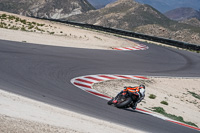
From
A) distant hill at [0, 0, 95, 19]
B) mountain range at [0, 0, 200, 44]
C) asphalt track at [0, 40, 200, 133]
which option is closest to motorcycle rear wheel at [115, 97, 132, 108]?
asphalt track at [0, 40, 200, 133]

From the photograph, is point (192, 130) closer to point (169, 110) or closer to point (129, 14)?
point (169, 110)

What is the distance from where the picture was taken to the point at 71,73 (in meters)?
15.7

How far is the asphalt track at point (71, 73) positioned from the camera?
10445 millimetres

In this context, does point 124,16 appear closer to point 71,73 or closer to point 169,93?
point 169,93

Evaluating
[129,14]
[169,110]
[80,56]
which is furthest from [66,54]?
[129,14]

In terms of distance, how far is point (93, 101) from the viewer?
1148 cm

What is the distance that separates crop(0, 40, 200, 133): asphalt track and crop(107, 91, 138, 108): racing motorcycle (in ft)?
0.64

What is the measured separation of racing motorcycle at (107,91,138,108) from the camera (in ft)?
36.8

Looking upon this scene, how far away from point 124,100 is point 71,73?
16.0ft

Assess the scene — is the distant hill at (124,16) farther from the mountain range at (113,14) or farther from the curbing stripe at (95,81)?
the curbing stripe at (95,81)

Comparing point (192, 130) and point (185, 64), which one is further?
point (185, 64)

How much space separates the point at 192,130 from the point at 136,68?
950 centimetres

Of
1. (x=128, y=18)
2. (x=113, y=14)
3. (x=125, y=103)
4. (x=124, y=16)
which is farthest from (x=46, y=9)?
A: (x=125, y=103)

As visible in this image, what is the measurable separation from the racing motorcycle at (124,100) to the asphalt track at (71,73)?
195 millimetres
